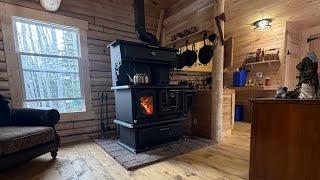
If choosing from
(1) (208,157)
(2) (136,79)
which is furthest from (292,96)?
(2) (136,79)

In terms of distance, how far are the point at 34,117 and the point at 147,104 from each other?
150cm

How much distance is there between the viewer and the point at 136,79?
2562 mm

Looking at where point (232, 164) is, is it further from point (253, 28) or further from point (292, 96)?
point (253, 28)

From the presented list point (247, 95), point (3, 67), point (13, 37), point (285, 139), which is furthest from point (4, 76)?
point (247, 95)

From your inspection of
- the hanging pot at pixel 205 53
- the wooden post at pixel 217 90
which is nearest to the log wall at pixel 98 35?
the hanging pot at pixel 205 53

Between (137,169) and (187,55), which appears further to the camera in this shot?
(187,55)

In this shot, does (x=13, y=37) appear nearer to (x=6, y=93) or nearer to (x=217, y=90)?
(x=6, y=93)

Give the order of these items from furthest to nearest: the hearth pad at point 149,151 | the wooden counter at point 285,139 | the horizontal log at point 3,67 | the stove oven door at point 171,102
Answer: the stove oven door at point 171,102
the horizontal log at point 3,67
the hearth pad at point 149,151
the wooden counter at point 285,139

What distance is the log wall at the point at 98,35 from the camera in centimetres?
312

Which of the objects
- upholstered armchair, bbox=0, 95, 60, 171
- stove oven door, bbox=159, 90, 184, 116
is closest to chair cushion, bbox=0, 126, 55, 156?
upholstered armchair, bbox=0, 95, 60, 171

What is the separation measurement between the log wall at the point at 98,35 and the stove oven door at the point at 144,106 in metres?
1.32

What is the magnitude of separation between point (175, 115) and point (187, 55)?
59.3 inches

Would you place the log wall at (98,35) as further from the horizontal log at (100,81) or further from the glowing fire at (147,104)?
the glowing fire at (147,104)

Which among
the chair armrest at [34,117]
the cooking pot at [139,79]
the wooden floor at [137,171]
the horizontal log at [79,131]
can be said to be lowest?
the wooden floor at [137,171]
